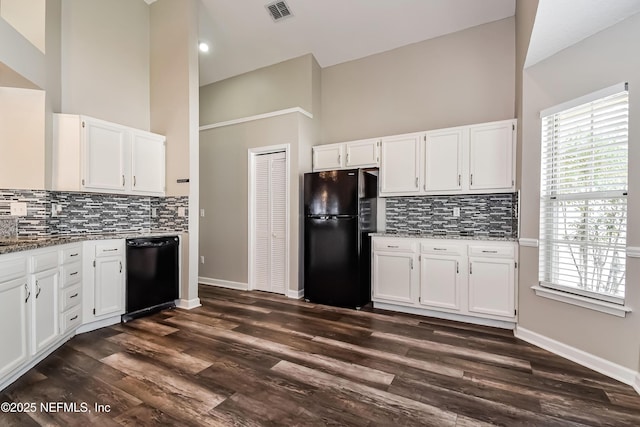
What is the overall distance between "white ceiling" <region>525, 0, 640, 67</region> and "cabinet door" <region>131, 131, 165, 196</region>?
4001 millimetres

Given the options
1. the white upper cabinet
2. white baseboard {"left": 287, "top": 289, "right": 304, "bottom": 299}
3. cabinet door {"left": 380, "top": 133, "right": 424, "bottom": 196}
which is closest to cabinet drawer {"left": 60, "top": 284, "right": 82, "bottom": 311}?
the white upper cabinet

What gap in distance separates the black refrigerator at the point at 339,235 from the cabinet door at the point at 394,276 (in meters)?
0.13

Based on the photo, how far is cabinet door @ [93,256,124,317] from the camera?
3.05 m

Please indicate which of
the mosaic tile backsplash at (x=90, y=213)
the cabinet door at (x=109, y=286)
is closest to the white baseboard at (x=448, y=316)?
the mosaic tile backsplash at (x=90, y=213)

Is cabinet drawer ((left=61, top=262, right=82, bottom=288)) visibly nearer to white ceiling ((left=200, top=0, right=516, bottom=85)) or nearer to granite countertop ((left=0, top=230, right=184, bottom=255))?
granite countertop ((left=0, top=230, right=184, bottom=255))

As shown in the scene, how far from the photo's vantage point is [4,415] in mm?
1743

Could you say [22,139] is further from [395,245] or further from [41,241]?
[395,245]

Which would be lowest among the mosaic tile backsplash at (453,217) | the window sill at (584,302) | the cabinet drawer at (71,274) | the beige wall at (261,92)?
the window sill at (584,302)

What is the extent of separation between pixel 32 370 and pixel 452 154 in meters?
4.23

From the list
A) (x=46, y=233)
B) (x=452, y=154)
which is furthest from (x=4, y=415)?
(x=452, y=154)

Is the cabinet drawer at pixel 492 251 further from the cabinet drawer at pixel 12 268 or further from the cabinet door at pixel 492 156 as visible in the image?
the cabinet drawer at pixel 12 268

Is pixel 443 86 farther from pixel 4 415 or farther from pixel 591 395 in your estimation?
pixel 4 415

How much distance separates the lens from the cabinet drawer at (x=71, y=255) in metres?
2.62

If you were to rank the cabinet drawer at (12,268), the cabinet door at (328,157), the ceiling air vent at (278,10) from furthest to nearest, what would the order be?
the cabinet door at (328,157) < the ceiling air vent at (278,10) < the cabinet drawer at (12,268)
